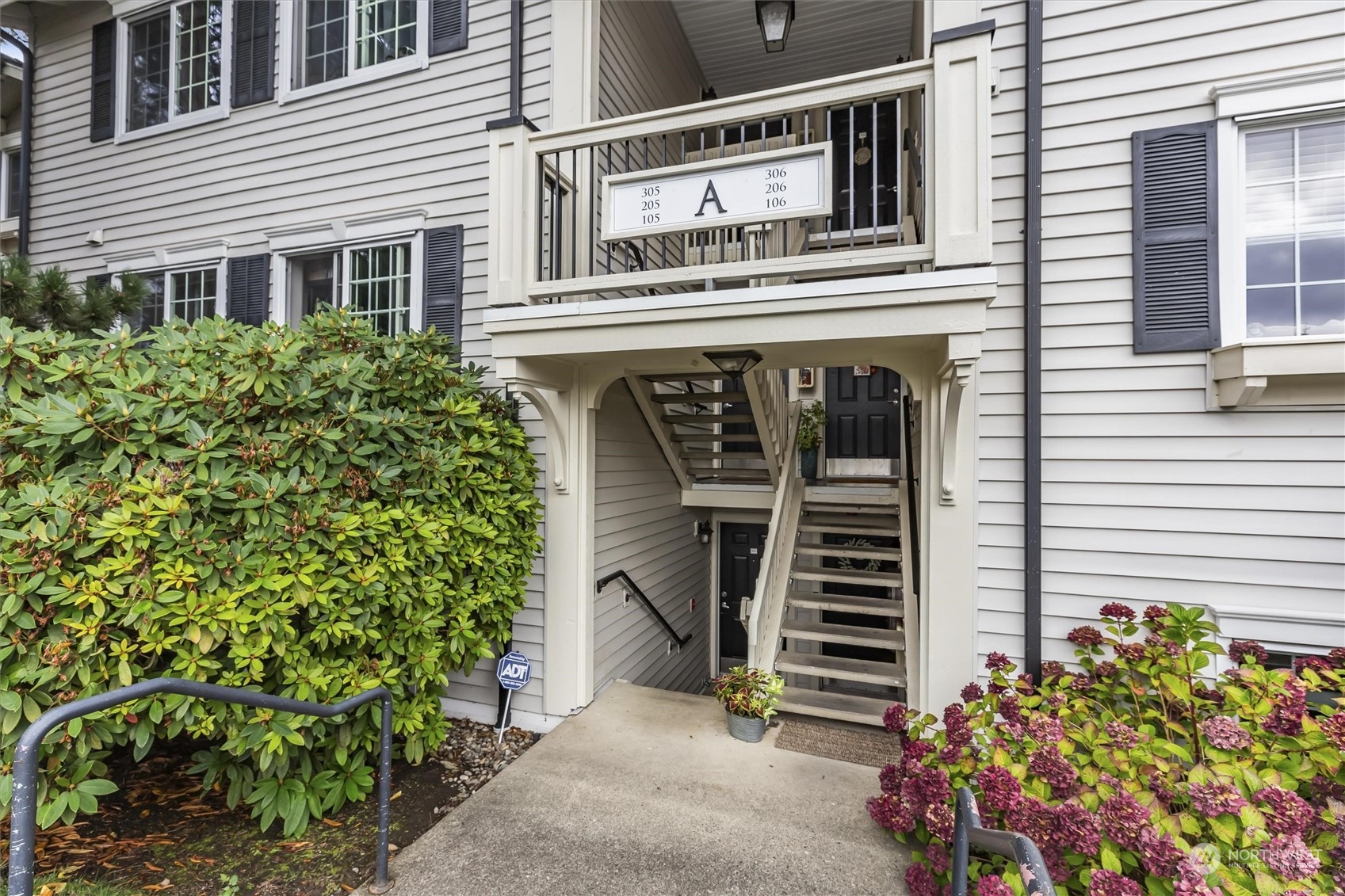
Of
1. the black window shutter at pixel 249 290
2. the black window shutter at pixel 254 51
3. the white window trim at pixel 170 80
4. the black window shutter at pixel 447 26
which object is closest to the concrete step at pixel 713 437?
the black window shutter at pixel 447 26

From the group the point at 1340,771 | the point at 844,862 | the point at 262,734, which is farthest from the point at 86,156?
the point at 1340,771

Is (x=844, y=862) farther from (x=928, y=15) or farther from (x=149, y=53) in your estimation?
(x=149, y=53)

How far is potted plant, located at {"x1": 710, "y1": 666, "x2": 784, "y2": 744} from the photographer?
11.1ft

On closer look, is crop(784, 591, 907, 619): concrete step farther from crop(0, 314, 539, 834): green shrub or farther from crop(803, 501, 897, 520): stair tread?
crop(0, 314, 539, 834): green shrub

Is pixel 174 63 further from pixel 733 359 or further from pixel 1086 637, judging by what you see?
pixel 1086 637

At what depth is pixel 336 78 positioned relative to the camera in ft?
14.8

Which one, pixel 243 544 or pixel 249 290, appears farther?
pixel 249 290

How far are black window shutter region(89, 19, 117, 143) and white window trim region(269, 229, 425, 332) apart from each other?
2.36 m

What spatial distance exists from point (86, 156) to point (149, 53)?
3.66 ft

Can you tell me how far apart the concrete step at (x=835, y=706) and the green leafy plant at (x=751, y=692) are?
0.66ft

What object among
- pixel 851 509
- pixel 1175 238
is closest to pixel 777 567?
pixel 851 509

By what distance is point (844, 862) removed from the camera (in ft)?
8.05

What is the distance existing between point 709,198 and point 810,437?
3046 millimetres

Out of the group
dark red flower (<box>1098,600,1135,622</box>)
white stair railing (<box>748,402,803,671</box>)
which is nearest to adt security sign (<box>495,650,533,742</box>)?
white stair railing (<box>748,402,803,671</box>)
